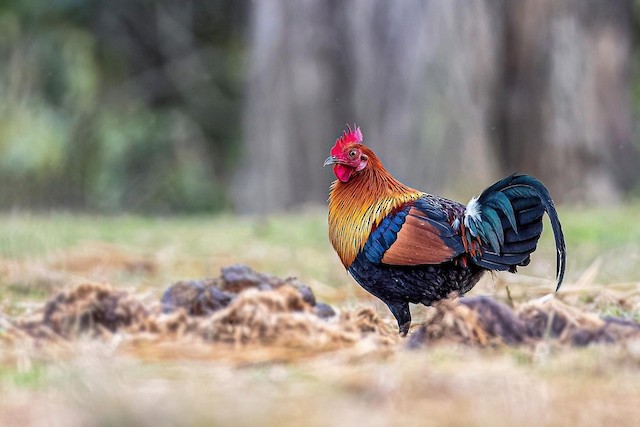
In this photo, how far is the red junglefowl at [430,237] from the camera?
366cm

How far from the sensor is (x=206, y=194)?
16.8 m

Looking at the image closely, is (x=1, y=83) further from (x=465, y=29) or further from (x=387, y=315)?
(x=387, y=315)

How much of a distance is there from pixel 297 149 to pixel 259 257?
6.05 m

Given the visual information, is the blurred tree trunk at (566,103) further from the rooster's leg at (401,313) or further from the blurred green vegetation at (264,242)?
the rooster's leg at (401,313)

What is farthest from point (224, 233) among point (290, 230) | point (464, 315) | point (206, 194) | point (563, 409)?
point (206, 194)

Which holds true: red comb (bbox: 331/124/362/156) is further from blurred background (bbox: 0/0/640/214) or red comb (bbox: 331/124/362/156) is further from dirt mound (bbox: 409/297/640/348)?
blurred background (bbox: 0/0/640/214)

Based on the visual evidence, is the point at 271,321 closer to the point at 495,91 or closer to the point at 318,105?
the point at 495,91

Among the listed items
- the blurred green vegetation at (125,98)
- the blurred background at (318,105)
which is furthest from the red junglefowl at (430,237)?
the blurred green vegetation at (125,98)

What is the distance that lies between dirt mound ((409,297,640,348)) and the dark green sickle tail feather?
628 millimetres

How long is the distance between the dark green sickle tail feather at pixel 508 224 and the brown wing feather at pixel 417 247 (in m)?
0.13

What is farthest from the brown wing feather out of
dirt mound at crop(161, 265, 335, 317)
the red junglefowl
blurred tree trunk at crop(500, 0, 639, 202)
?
blurred tree trunk at crop(500, 0, 639, 202)

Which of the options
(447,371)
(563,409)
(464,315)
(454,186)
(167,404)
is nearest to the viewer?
(167,404)

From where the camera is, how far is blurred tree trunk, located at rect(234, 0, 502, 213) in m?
10.6

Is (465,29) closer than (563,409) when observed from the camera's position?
No
